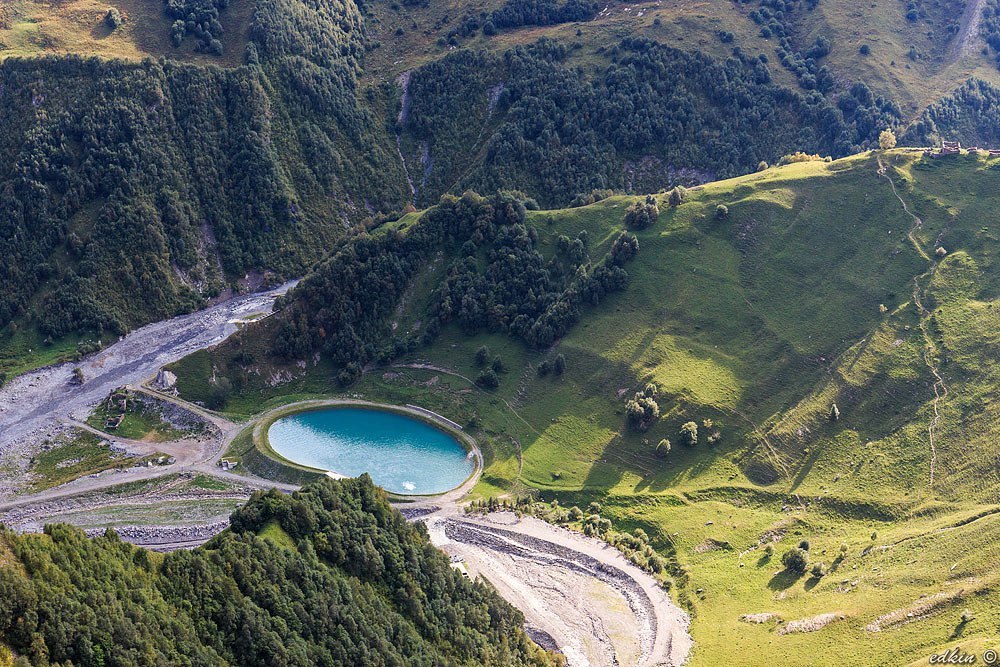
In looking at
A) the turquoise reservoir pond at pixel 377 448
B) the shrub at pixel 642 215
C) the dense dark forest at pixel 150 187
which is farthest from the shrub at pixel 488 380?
the dense dark forest at pixel 150 187

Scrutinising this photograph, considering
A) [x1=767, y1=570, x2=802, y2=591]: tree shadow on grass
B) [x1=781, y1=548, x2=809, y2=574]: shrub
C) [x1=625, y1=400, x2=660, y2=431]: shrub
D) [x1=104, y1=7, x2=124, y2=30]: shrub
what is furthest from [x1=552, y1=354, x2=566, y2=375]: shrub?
[x1=104, y1=7, x2=124, y2=30]: shrub

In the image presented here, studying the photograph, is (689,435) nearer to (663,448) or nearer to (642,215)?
(663,448)

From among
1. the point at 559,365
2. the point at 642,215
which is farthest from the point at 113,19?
the point at 559,365

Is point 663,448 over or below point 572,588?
over

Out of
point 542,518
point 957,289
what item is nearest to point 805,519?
point 542,518

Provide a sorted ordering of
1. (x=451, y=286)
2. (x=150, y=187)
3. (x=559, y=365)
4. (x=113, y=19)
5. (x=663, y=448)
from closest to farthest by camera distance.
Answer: (x=663, y=448)
(x=559, y=365)
(x=451, y=286)
(x=150, y=187)
(x=113, y=19)
